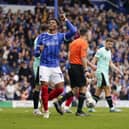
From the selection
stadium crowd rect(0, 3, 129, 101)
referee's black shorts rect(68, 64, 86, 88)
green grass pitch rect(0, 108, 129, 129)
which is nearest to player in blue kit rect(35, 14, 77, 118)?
green grass pitch rect(0, 108, 129, 129)

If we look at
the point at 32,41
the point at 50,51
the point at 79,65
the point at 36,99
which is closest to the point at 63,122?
the point at 50,51

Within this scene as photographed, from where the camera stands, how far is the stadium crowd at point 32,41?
25.1 metres

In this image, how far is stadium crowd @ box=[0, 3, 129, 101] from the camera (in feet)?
82.3

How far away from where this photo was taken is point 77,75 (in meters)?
15.9

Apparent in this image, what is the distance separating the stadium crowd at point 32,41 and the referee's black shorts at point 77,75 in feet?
20.1

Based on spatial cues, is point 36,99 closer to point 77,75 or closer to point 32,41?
point 77,75

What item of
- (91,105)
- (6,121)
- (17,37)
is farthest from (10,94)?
(6,121)

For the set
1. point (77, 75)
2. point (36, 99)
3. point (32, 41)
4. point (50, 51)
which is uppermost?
point (32, 41)

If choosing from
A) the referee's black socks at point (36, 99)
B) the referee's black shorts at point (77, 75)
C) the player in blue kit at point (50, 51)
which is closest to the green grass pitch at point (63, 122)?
the player in blue kit at point (50, 51)

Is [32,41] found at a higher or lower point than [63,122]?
higher

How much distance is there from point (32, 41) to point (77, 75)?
12182 mm

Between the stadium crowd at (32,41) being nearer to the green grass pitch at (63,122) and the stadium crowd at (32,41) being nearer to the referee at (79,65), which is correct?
the referee at (79,65)

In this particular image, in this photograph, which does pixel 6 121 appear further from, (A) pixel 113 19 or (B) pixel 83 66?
(A) pixel 113 19

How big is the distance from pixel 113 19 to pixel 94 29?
195 centimetres
